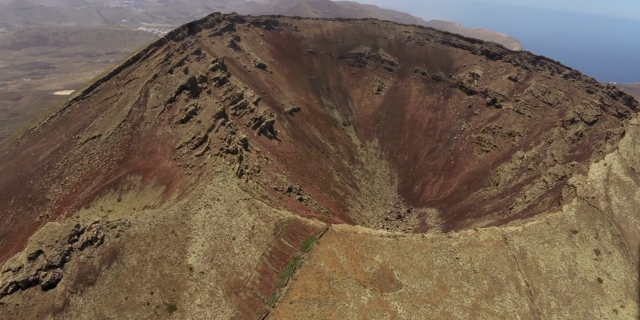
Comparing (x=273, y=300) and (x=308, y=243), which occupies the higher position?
(x=308, y=243)

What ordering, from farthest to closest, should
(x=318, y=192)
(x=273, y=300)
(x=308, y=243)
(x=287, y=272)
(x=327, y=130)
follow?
(x=327, y=130) < (x=318, y=192) < (x=308, y=243) < (x=287, y=272) < (x=273, y=300)

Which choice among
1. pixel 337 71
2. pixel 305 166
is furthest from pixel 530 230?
pixel 337 71

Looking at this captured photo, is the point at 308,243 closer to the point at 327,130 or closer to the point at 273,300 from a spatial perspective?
the point at 273,300

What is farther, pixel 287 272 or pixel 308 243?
pixel 308 243

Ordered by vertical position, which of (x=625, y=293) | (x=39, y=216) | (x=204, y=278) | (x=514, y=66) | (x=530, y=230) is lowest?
(x=39, y=216)

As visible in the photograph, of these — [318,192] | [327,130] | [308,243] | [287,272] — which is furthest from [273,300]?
[327,130]

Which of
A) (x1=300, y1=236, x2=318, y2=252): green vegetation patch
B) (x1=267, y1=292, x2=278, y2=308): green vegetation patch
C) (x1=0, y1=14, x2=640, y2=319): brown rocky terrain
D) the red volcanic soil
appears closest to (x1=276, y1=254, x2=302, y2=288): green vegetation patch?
(x1=0, y1=14, x2=640, y2=319): brown rocky terrain

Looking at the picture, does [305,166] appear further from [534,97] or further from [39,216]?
[534,97]
